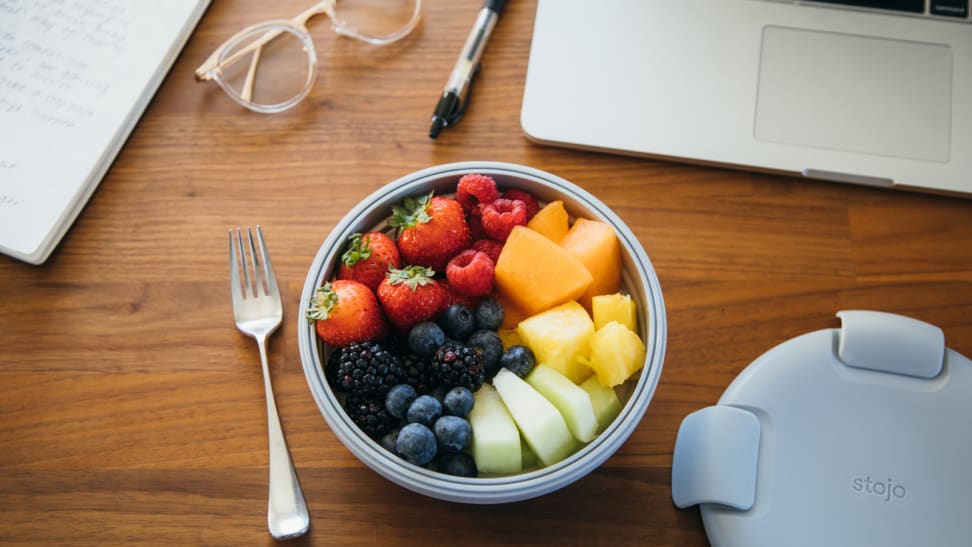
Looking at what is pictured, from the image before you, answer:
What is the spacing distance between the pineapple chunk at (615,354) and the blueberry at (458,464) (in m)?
0.16

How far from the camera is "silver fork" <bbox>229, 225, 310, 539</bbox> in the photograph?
33.5 inches

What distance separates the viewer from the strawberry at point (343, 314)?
79 cm

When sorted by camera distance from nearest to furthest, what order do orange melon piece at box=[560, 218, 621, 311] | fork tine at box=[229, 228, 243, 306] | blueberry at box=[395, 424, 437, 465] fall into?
blueberry at box=[395, 424, 437, 465]
orange melon piece at box=[560, 218, 621, 311]
fork tine at box=[229, 228, 243, 306]

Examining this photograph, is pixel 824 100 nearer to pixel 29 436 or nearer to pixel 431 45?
pixel 431 45

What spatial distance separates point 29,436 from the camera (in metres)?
0.90

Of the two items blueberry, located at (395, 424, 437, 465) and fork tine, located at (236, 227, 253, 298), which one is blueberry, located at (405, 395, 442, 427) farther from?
fork tine, located at (236, 227, 253, 298)

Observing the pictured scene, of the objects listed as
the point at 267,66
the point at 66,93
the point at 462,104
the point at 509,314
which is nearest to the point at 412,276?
the point at 509,314

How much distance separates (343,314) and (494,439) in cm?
21

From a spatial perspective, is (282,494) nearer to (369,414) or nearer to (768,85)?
(369,414)

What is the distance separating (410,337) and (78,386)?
46cm

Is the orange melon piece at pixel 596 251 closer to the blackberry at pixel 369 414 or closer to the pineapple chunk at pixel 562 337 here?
the pineapple chunk at pixel 562 337

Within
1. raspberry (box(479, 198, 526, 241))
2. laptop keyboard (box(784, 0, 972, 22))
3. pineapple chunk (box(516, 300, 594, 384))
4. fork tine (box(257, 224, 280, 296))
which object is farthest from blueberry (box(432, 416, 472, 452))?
laptop keyboard (box(784, 0, 972, 22))

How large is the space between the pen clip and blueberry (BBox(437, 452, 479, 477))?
478 millimetres

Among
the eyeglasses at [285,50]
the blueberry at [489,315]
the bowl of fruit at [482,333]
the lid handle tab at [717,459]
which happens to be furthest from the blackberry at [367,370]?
the eyeglasses at [285,50]
